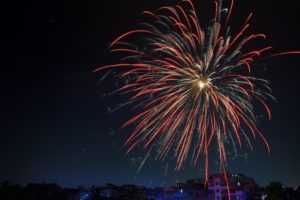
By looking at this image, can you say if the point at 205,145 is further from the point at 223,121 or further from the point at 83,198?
the point at 83,198

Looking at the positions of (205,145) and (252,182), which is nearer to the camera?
(205,145)

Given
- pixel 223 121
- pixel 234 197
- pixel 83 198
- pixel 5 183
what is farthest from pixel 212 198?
pixel 223 121

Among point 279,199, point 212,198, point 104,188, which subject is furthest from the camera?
point 104,188

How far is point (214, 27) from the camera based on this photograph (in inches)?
1250

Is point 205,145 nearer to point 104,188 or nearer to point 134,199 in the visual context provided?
point 134,199

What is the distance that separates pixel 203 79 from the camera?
32844mm

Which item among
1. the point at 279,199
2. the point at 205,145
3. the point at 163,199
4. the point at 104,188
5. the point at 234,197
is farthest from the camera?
the point at 104,188

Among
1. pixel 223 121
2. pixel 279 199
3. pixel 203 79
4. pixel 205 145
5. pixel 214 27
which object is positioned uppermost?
pixel 214 27

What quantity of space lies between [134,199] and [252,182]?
41.4m

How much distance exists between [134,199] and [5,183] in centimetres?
3710

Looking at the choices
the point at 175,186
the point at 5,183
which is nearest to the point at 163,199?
the point at 175,186

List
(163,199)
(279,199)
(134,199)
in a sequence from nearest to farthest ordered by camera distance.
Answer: (279,199) < (134,199) < (163,199)

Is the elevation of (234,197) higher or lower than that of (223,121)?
lower

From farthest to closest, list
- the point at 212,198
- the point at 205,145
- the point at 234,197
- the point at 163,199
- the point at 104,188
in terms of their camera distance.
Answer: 1. the point at 104,188
2. the point at 163,199
3. the point at 212,198
4. the point at 234,197
5. the point at 205,145
